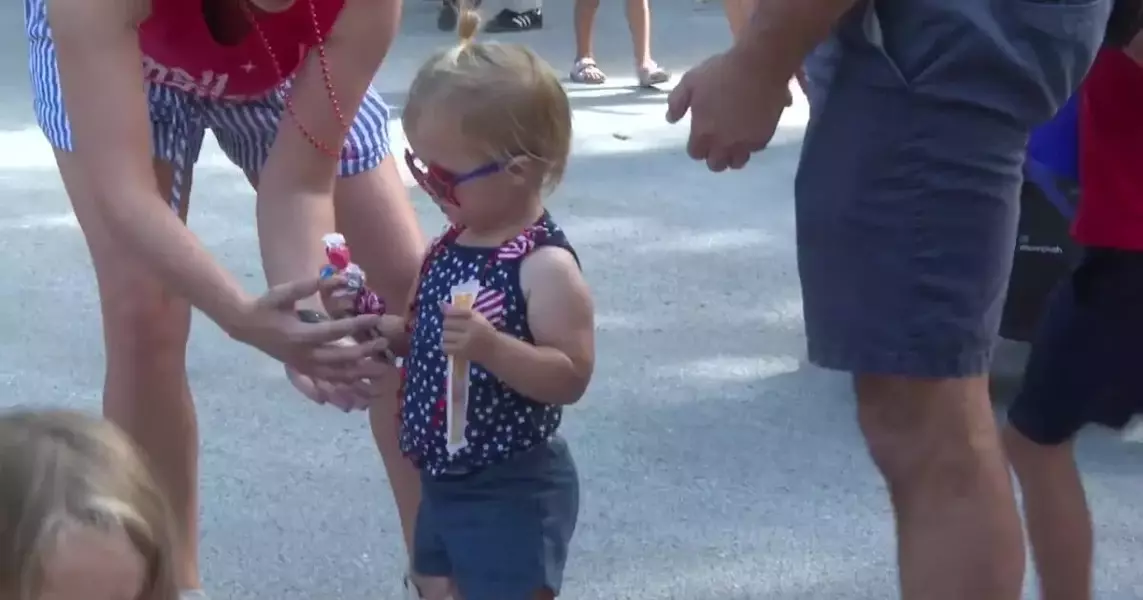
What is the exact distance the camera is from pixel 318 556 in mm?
2242

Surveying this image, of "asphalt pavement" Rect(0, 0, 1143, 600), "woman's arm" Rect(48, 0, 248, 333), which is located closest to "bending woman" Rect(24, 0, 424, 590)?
"woman's arm" Rect(48, 0, 248, 333)

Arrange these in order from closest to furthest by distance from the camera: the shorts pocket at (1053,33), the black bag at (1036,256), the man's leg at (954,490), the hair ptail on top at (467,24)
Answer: the shorts pocket at (1053,33)
the man's leg at (954,490)
the hair ptail on top at (467,24)
the black bag at (1036,256)

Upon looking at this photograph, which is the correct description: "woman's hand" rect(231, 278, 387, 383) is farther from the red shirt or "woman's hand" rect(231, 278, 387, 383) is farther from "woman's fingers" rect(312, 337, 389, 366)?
the red shirt

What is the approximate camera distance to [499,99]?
1.61m

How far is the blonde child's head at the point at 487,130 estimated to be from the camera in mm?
1611

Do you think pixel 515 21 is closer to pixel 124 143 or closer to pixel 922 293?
pixel 124 143

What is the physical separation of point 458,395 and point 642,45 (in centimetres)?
473

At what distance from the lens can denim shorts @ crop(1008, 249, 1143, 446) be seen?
5.76ft

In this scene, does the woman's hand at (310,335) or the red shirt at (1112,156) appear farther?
the red shirt at (1112,156)

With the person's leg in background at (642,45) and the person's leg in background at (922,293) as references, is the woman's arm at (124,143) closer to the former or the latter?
the person's leg in background at (922,293)

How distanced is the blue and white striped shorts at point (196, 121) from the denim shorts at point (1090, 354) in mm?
901

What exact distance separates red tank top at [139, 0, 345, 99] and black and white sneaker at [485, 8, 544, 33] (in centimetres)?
611

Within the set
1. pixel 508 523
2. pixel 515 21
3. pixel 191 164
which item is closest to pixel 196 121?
pixel 191 164

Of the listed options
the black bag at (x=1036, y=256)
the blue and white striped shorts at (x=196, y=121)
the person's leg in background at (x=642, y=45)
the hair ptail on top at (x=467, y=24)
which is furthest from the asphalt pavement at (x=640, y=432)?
the person's leg in background at (x=642, y=45)
